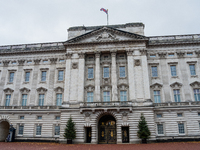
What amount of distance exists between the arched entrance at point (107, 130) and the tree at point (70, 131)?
488 cm

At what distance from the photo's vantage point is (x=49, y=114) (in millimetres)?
35750

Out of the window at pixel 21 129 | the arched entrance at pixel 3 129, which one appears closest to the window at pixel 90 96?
the window at pixel 21 129

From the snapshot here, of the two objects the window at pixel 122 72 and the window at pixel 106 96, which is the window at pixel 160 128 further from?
the window at pixel 122 72

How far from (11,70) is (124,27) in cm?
2631

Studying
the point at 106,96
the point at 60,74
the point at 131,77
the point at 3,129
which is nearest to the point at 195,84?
the point at 131,77

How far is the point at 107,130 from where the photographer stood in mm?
32938

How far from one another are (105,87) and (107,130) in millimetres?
7865

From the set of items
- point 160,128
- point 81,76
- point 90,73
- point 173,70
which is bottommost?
point 160,128

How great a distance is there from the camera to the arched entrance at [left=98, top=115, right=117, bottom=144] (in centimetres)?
3231

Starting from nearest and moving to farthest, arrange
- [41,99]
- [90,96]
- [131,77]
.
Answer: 1. [131,77]
2. [90,96]
3. [41,99]

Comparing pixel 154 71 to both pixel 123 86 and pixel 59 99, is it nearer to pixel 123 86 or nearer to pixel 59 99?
pixel 123 86

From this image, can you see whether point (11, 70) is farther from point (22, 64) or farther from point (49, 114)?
point (49, 114)

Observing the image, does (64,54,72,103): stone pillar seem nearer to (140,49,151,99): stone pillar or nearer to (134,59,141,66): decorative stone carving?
(134,59,141,66): decorative stone carving

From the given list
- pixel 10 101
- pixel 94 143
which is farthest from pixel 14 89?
pixel 94 143
